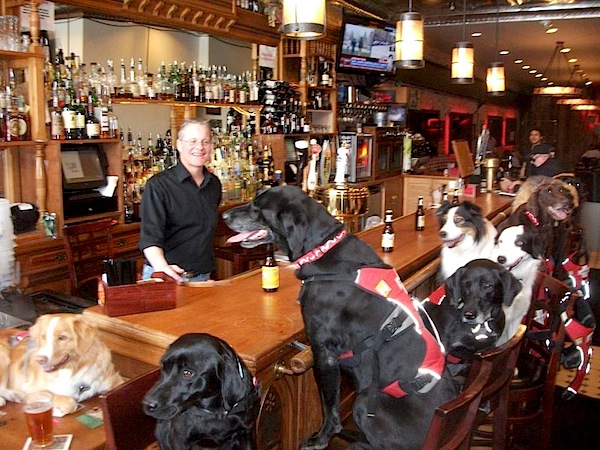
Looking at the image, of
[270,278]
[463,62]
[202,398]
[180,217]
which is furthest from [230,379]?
[463,62]

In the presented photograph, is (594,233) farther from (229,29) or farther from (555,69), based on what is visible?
(555,69)

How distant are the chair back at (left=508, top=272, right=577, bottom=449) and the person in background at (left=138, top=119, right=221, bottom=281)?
5.32 feet

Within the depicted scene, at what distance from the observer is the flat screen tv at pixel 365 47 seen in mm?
7066

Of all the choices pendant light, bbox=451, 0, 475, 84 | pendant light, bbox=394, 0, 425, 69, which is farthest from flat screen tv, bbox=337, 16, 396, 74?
pendant light, bbox=394, 0, 425, 69

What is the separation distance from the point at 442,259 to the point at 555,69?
12294mm

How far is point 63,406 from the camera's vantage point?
1.76m

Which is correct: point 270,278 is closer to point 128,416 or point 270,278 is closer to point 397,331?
point 397,331

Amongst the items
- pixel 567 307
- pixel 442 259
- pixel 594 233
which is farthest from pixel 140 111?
pixel 594 233

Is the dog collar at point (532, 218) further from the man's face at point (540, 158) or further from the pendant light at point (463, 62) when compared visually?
the man's face at point (540, 158)

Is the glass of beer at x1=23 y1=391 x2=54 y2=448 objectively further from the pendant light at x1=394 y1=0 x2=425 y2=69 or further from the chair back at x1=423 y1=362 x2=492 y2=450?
the pendant light at x1=394 y1=0 x2=425 y2=69

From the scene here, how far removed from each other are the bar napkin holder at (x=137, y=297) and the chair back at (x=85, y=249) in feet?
4.80

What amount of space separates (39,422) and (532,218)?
9.36 feet

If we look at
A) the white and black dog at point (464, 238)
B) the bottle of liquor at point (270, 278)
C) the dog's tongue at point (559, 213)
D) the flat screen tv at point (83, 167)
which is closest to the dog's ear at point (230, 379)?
the bottle of liquor at point (270, 278)

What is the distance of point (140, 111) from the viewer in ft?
18.6
